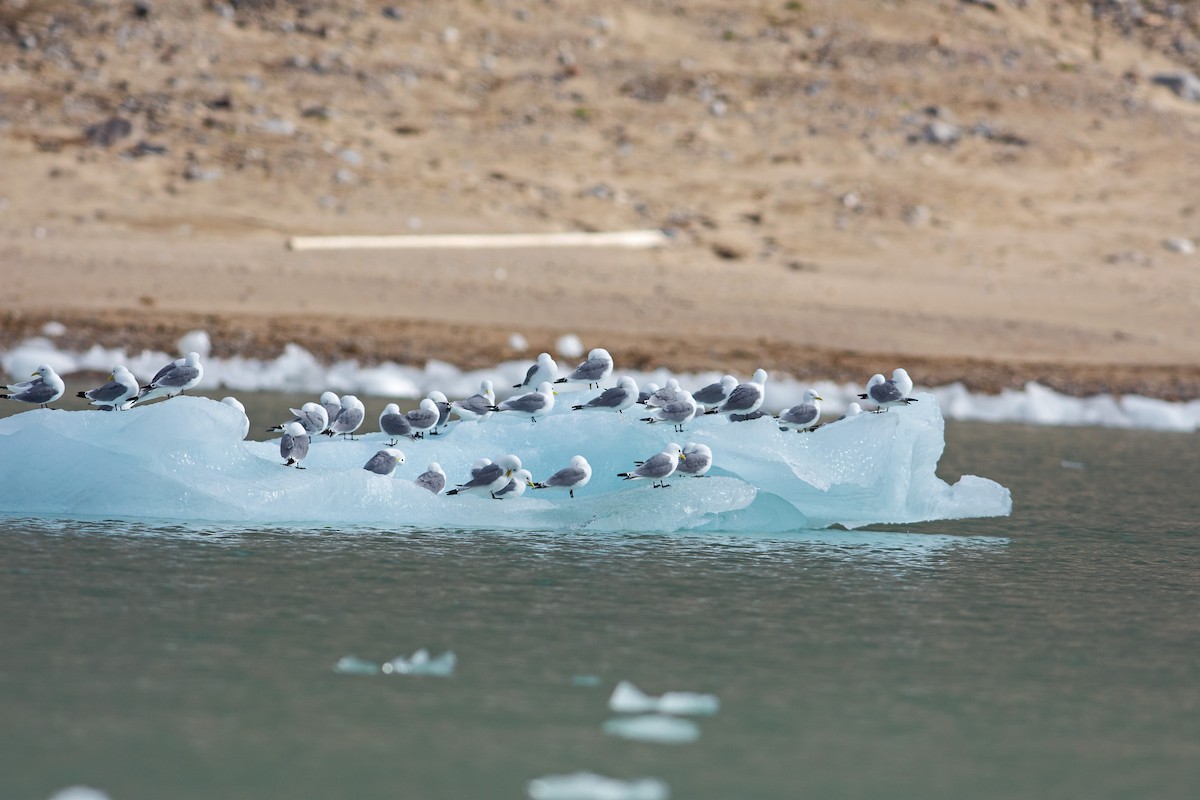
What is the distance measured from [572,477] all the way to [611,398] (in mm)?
1280

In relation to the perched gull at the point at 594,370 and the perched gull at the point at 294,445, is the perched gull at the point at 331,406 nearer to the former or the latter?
the perched gull at the point at 294,445

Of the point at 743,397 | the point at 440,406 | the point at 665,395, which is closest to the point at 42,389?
the point at 440,406

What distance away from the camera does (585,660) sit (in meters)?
6.98

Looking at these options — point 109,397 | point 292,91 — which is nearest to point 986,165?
point 292,91

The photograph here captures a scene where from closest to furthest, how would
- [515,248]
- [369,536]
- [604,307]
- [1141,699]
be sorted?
[1141,699] → [369,536] → [604,307] → [515,248]

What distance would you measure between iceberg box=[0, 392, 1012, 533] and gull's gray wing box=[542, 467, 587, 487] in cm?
19

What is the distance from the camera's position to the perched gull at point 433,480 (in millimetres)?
10047

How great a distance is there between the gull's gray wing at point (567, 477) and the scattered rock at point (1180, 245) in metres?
18.8

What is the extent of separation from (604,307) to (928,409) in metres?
11.6

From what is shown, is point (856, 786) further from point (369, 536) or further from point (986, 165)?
point (986, 165)

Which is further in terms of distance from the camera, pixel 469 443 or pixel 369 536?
pixel 469 443

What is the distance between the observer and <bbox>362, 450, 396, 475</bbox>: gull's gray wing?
10.2m

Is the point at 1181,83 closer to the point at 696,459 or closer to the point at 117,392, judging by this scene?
the point at 696,459

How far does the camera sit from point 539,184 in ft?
88.3
